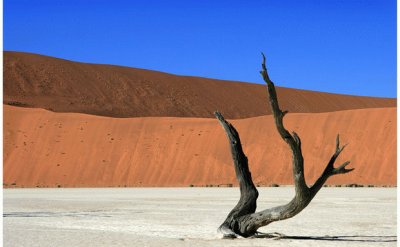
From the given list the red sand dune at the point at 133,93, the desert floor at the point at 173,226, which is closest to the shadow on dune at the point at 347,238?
the desert floor at the point at 173,226

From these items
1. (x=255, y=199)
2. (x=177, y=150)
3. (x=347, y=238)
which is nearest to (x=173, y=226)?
(x=255, y=199)

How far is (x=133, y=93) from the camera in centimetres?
10488

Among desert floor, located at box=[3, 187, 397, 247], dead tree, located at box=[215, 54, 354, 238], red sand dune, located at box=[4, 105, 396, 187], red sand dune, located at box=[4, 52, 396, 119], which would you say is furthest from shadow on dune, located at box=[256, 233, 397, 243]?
red sand dune, located at box=[4, 52, 396, 119]

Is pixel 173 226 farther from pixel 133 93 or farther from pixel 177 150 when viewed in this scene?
pixel 133 93

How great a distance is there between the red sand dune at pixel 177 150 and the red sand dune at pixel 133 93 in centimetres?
2824

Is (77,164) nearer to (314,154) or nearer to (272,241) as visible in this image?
(314,154)

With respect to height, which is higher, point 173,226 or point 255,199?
point 255,199

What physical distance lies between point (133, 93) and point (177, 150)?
159 feet

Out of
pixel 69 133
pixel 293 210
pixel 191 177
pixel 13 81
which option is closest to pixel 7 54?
pixel 13 81

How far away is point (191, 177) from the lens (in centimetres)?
5284

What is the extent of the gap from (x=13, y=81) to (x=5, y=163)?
42183 millimetres

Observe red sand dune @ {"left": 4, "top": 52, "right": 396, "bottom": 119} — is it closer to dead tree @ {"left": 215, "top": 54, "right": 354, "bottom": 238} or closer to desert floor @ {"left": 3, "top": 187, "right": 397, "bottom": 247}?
desert floor @ {"left": 3, "top": 187, "right": 397, "bottom": 247}

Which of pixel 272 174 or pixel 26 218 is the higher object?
pixel 272 174

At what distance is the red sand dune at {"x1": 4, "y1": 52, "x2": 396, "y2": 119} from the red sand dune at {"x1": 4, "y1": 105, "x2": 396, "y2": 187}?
2824 cm
